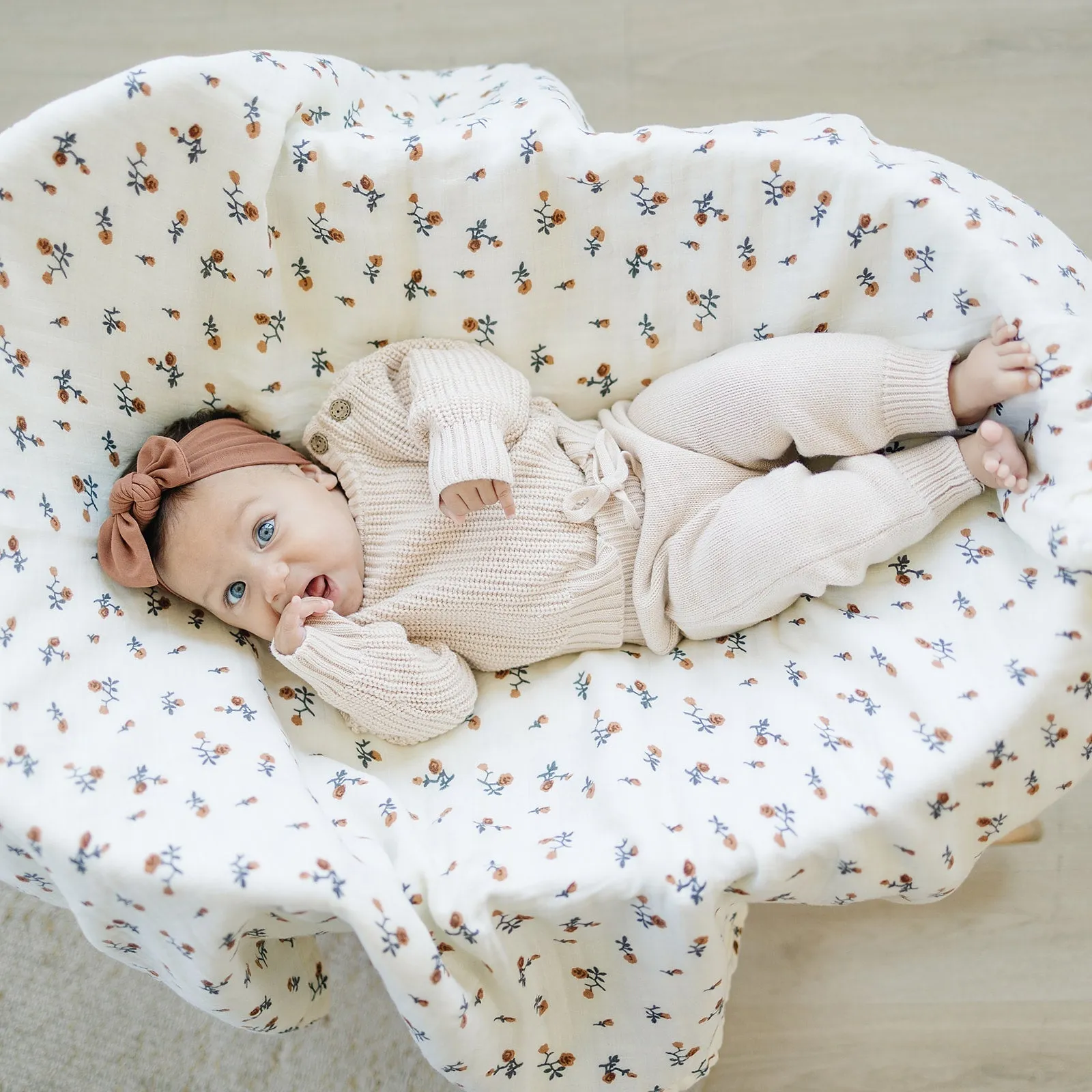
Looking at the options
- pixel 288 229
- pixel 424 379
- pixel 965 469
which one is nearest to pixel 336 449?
pixel 424 379

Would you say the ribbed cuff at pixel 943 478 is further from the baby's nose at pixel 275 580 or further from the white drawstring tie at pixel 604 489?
the baby's nose at pixel 275 580

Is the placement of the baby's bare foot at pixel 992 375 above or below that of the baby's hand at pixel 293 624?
above

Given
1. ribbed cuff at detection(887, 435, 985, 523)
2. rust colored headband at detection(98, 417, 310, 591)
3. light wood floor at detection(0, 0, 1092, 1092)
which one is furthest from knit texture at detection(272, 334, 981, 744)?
light wood floor at detection(0, 0, 1092, 1092)

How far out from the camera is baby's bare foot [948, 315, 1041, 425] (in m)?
0.86

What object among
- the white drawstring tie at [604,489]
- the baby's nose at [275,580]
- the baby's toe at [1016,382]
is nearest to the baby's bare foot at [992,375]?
the baby's toe at [1016,382]

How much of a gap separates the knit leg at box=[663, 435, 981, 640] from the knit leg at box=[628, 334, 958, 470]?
34 millimetres

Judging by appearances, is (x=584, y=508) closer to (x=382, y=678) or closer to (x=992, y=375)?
(x=382, y=678)

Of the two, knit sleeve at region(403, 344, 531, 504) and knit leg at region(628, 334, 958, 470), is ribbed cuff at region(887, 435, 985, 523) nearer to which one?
knit leg at region(628, 334, 958, 470)

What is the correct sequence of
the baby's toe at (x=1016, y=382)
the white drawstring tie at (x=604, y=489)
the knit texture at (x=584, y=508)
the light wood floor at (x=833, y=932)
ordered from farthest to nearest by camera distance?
the light wood floor at (x=833, y=932)
the white drawstring tie at (x=604, y=489)
the knit texture at (x=584, y=508)
the baby's toe at (x=1016, y=382)

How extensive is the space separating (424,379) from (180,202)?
0.31m

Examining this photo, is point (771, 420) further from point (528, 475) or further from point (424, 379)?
point (424, 379)

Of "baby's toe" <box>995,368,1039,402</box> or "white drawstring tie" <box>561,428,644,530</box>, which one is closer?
"baby's toe" <box>995,368,1039,402</box>

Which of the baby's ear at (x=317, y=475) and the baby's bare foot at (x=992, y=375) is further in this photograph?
the baby's ear at (x=317, y=475)

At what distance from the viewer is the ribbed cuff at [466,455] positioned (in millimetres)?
955
